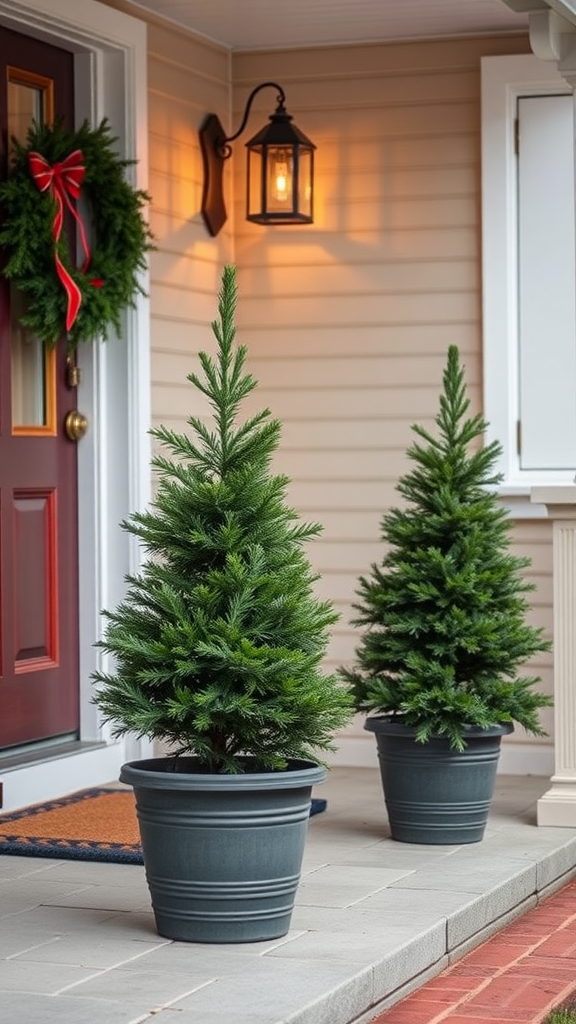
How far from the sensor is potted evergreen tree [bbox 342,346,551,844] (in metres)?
4.87

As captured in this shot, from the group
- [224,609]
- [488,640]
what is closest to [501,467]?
[488,640]

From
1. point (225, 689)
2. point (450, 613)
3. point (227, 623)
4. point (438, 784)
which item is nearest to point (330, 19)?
point (450, 613)

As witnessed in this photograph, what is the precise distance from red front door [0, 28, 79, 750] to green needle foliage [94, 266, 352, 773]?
1.77 metres

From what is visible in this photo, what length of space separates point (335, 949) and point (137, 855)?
1077 millimetres

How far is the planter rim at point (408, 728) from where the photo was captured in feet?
16.0

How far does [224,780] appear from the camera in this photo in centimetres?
363

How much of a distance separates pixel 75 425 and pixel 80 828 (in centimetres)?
152

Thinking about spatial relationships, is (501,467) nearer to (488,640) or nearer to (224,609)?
(488,640)

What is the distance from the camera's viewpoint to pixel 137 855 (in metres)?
4.64

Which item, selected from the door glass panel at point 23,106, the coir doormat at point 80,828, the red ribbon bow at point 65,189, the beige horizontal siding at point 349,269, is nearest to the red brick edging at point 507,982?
the coir doormat at point 80,828

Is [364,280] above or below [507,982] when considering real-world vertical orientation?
above

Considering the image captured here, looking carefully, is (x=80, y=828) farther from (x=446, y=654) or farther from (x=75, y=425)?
(x=75, y=425)

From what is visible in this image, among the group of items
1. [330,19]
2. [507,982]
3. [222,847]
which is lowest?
[507,982]

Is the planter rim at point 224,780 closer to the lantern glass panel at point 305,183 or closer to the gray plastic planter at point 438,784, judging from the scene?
the gray plastic planter at point 438,784
